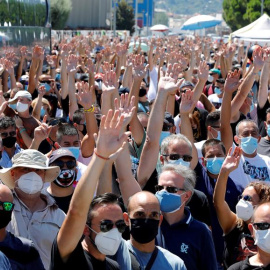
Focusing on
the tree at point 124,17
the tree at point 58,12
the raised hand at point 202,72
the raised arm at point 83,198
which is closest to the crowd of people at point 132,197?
the raised arm at point 83,198

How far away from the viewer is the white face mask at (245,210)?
15.9 ft

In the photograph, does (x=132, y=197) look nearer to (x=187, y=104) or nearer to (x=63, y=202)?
(x=63, y=202)

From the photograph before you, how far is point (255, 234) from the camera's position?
13.8ft

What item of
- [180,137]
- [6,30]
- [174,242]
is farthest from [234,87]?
[6,30]

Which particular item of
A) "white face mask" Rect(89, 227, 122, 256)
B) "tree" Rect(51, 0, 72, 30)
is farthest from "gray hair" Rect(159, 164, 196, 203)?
"tree" Rect(51, 0, 72, 30)

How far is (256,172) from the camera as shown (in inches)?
247

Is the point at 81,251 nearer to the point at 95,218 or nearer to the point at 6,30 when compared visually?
the point at 95,218

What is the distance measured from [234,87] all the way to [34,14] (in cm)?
1311

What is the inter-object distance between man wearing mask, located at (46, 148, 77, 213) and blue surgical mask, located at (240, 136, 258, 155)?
185cm

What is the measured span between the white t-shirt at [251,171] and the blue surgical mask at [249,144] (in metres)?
0.07

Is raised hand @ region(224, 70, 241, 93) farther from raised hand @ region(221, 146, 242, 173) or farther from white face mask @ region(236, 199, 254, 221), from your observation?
white face mask @ region(236, 199, 254, 221)

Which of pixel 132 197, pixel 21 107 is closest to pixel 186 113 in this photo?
pixel 21 107

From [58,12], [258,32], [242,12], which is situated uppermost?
[258,32]

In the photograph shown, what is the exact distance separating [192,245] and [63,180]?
1112 mm
